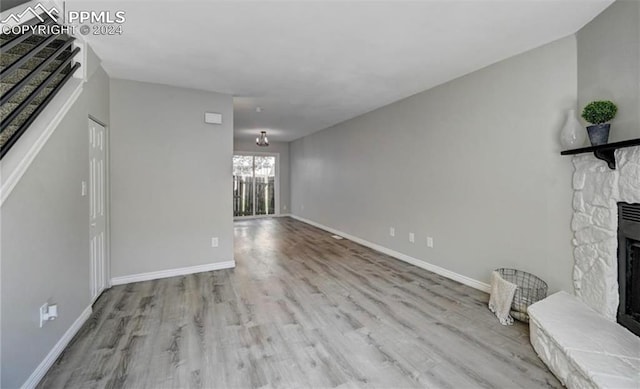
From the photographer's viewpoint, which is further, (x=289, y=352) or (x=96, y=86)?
(x=96, y=86)

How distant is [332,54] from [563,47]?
1.98 meters

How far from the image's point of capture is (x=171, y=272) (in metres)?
3.62

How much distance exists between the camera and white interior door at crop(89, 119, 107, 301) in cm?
277

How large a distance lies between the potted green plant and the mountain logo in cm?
384

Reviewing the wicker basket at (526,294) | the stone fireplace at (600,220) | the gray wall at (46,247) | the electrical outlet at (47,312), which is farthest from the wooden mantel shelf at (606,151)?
the electrical outlet at (47,312)

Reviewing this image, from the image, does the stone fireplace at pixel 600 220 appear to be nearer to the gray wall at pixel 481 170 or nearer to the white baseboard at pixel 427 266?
the gray wall at pixel 481 170

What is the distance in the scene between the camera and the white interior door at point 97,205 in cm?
277

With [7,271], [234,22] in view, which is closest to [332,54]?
[234,22]

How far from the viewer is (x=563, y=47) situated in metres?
2.40

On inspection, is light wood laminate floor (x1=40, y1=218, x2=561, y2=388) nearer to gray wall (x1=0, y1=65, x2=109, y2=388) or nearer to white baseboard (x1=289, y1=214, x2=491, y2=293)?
white baseboard (x1=289, y1=214, x2=491, y2=293)

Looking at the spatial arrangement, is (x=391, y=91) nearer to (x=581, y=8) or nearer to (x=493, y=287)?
(x=581, y=8)

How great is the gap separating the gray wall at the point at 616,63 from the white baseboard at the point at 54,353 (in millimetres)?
4050
